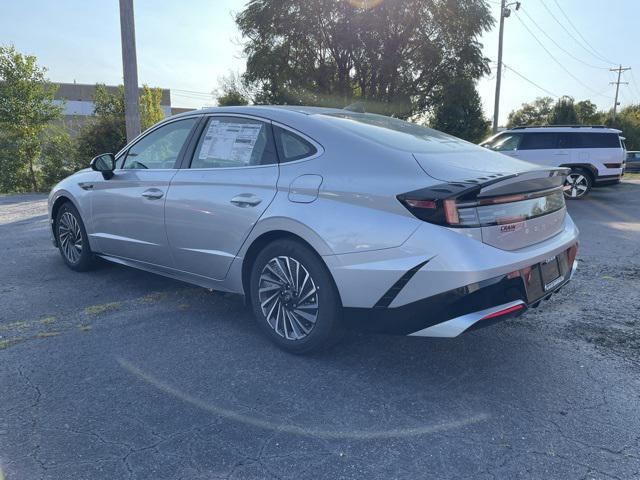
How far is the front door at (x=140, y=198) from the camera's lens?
14.0 feet

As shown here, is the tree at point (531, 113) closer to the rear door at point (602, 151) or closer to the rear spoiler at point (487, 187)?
the rear door at point (602, 151)

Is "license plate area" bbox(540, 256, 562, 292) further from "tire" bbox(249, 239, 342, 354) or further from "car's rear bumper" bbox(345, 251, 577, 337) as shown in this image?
"tire" bbox(249, 239, 342, 354)

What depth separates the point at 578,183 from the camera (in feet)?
46.0

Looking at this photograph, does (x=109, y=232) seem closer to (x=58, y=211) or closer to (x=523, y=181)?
(x=58, y=211)

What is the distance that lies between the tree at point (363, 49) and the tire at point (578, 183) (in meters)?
12.3

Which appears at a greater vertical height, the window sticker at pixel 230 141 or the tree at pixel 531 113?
the tree at pixel 531 113

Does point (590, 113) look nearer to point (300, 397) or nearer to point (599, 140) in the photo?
point (599, 140)

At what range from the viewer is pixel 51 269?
18.7 ft

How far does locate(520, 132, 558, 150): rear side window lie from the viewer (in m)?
13.8

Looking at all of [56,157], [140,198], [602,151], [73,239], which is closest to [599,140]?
[602,151]

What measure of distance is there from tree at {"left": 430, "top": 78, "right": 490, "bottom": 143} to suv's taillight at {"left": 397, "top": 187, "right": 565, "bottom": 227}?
76.1 feet

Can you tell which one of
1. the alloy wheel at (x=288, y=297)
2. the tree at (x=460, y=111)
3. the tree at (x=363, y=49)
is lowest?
the alloy wheel at (x=288, y=297)

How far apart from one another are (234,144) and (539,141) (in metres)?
12.0

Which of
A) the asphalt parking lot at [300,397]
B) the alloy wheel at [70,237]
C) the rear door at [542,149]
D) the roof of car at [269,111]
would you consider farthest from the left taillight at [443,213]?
the rear door at [542,149]
